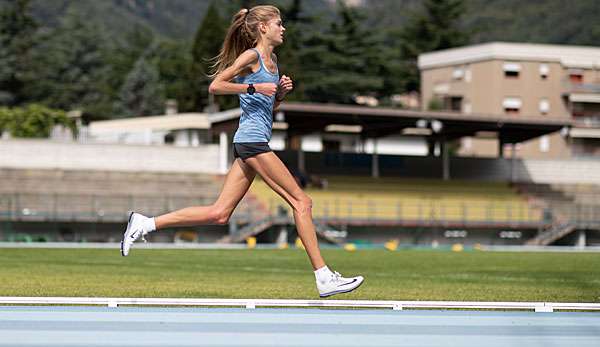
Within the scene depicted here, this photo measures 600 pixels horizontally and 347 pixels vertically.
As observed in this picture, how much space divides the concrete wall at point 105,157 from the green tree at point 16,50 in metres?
41.8

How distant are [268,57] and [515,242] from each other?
39.0 meters

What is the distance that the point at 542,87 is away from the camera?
75500 mm

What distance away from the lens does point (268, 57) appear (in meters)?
7.18

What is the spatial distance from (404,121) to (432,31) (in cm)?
4009

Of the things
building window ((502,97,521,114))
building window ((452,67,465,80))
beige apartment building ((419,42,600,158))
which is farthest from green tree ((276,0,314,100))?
building window ((502,97,521,114))

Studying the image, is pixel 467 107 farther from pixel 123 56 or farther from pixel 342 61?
pixel 123 56

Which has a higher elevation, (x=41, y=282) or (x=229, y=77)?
(x=229, y=77)

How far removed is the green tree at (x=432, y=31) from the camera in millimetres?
87500

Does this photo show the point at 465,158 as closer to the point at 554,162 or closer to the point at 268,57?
the point at 554,162

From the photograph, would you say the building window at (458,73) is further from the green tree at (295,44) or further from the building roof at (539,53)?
the green tree at (295,44)


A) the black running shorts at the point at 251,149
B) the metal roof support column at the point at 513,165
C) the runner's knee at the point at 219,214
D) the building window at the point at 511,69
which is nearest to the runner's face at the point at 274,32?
the black running shorts at the point at 251,149

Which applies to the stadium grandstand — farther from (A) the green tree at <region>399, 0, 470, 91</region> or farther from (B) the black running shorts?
(A) the green tree at <region>399, 0, 470, 91</region>

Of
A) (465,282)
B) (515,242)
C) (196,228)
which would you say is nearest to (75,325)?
(465,282)

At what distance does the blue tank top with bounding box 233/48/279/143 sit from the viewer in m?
7.10
